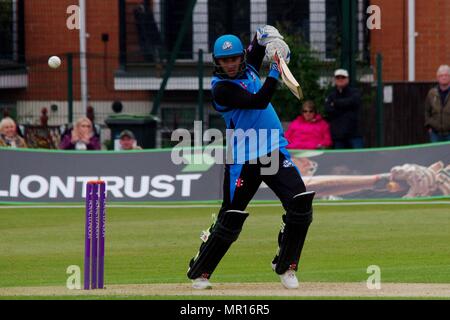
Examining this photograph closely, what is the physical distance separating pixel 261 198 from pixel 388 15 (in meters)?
6.55

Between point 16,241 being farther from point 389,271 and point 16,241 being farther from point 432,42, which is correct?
point 432,42

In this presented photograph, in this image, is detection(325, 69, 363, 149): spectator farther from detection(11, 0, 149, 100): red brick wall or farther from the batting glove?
the batting glove

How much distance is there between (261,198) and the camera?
62.1 ft

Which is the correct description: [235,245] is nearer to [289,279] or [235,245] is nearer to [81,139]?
[289,279]

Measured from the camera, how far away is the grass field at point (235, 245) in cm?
1172

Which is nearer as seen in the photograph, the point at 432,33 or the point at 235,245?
the point at 235,245

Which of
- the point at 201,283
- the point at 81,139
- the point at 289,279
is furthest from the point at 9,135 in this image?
the point at 289,279

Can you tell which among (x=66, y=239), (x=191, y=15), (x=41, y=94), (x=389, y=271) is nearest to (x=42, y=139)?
(x=41, y=94)

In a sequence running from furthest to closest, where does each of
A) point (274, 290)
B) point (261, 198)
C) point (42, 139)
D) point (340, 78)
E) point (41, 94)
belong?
point (41, 94), point (42, 139), point (340, 78), point (261, 198), point (274, 290)

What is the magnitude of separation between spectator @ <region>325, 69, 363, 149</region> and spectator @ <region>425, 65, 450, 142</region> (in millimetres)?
1171

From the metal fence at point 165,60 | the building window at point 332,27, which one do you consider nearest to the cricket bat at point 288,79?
the metal fence at point 165,60

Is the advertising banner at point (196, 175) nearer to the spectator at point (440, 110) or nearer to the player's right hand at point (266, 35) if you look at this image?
the spectator at point (440, 110)

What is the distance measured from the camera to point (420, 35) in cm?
2397

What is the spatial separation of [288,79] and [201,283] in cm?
190
